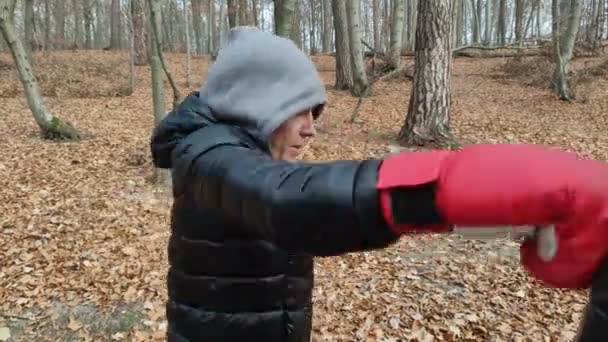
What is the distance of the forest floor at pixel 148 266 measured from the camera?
13.5 feet

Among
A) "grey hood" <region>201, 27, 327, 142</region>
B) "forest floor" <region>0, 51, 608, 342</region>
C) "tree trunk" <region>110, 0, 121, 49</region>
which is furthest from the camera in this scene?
"tree trunk" <region>110, 0, 121, 49</region>

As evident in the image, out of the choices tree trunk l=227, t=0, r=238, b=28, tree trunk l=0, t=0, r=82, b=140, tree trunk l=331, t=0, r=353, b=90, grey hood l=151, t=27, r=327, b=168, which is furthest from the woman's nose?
tree trunk l=227, t=0, r=238, b=28

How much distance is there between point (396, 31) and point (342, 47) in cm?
223

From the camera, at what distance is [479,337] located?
154 inches

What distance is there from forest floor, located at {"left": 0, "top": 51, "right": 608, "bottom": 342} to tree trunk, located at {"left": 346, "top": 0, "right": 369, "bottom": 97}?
338 centimetres

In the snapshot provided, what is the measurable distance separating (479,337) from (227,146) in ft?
11.2

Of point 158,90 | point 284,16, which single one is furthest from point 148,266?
point 284,16

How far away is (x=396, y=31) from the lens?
15.4 m

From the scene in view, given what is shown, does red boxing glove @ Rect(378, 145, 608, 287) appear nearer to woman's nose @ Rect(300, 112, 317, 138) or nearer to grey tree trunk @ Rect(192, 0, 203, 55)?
woman's nose @ Rect(300, 112, 317, 138)

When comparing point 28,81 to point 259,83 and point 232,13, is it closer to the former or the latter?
point 232,13

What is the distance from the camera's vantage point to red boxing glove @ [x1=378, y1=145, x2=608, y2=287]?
0.74 meters

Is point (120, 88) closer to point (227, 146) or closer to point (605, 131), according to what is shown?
point (605, 131)

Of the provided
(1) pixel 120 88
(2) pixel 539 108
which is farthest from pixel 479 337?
(1) pixel 120 88

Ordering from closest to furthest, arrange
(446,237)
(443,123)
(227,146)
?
(227,146) < (446,237) < (443,123)
